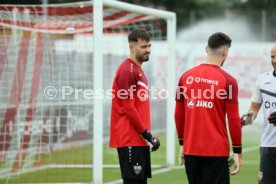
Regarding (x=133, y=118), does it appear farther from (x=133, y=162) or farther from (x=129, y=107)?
(x=133, y=162)

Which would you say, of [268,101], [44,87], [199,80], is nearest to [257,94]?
[268,101]

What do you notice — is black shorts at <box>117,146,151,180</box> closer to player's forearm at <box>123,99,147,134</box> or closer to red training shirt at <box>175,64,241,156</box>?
player's forearm at <box>123,99,147,134</box>

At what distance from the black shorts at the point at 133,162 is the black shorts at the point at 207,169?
92 cm

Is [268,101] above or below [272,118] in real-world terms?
above

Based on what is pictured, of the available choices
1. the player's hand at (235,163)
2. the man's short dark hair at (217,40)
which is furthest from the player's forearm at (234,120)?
the man's short dark hair at (217,40)

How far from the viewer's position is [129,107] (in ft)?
26.2

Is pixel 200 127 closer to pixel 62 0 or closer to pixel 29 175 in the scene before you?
pixel 29 175

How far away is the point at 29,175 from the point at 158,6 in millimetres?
33137

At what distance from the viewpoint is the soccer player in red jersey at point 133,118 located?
26.3ft

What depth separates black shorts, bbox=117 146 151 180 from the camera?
8.10 meters

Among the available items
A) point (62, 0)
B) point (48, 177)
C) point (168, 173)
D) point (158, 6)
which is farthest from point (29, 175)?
point (158, 6)

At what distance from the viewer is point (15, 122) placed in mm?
12516

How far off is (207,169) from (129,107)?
1.20 metres

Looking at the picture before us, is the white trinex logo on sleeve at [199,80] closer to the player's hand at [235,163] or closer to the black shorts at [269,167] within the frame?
the player's hand at [235,163]
